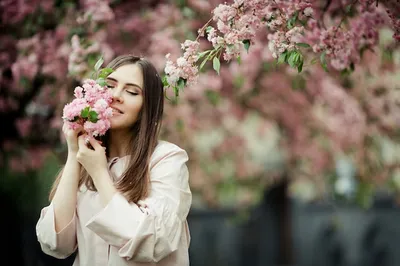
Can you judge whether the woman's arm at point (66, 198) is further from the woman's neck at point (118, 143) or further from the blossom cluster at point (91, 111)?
the woman's neck at point (118, 143)

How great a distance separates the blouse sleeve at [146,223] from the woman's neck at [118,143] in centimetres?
32

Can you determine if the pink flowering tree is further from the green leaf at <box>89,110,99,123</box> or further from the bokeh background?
the green leaf at <box>89,110,99,123</box>

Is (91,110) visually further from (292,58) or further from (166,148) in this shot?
(292,58)

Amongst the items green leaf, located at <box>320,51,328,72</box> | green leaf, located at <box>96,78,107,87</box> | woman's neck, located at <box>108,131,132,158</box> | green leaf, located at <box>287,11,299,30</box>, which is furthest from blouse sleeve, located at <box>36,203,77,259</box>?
green leaf, located at <box>320,51,328,72</box>

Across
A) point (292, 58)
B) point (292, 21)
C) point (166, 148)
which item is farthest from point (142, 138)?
point (292, 21)

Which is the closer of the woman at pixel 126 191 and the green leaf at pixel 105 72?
the woman at pixel 126 191

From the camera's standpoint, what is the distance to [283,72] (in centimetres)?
750

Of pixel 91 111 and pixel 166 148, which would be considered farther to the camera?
pixel 166 148

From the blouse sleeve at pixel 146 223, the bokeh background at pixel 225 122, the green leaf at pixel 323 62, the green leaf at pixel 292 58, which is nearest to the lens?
the blouse sleeve at pixel 146 223

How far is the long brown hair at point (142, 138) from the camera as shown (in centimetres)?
235

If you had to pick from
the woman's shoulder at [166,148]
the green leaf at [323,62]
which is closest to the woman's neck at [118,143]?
the woman's shoulder at [166,148]

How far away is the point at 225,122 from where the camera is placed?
962 centimetres

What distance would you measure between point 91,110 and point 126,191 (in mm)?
336

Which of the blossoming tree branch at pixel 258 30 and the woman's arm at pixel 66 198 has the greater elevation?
the blossoming tree branch at pixel 258 30
